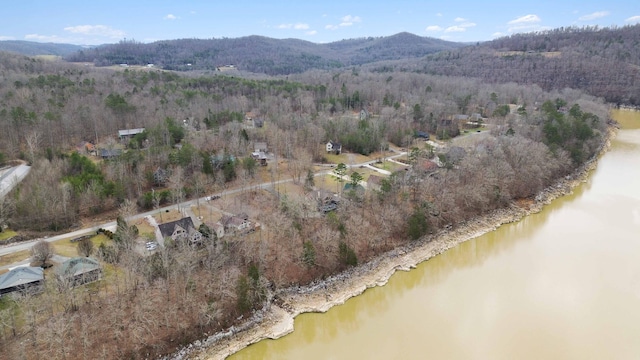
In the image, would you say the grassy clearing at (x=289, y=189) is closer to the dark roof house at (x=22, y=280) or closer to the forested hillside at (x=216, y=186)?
the forested hillside at (x=216, y=186)

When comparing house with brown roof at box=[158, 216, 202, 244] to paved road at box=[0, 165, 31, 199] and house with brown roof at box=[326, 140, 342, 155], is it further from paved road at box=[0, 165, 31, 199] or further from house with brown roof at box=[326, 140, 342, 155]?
house with brown roof at box=[326, 140, 342, 155]

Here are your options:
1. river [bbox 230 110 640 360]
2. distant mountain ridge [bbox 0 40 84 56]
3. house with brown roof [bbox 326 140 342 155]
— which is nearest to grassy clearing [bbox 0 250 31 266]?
river [bbox 230 110 640 360]

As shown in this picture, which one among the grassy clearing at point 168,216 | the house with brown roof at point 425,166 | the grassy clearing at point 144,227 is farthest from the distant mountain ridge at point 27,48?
the house with brown roof at point 425,166

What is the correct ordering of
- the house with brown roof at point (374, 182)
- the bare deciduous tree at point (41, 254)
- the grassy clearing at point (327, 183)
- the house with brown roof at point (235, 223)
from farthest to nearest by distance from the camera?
the grassy clearing at point (327, 183) < the house with brown roof at point (374, 182) < the house with brown roof at point (235, 223) < the bare deciduous tree at point (41, 254)

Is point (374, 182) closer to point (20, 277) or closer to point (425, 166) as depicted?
point (425, 166)

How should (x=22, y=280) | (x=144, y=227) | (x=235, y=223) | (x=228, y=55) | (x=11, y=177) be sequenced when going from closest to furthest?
(x=22, y=280)
(x=235, y=223)
(x=144, y=227)
(x=11, y=177)
(x=228, y=55)

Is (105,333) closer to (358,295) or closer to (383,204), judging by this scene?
(358,295)

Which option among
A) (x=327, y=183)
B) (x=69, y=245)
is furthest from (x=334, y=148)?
(x=69, y=245)
